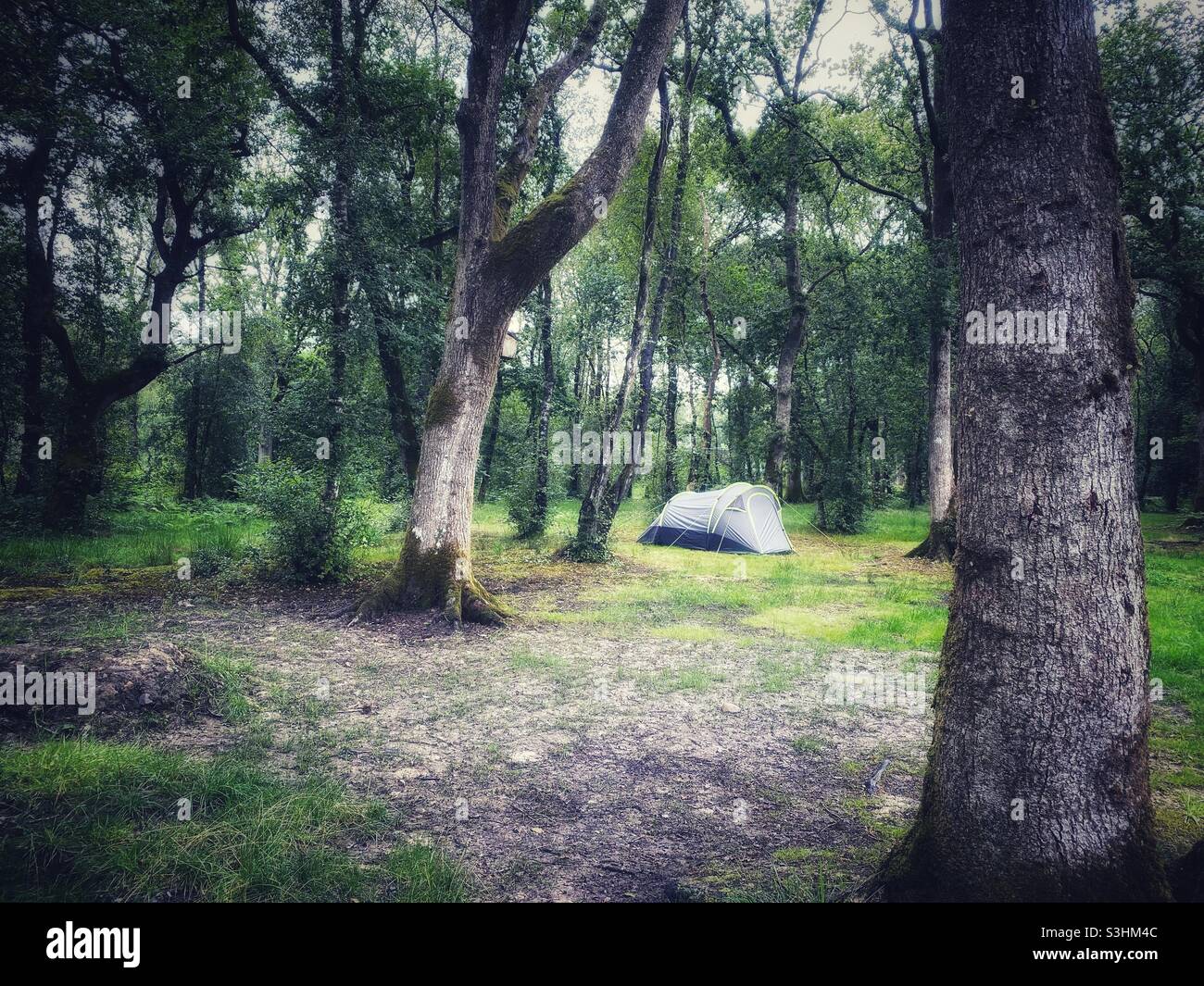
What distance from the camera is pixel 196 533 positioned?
1352cm

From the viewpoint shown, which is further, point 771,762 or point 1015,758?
point 771,762

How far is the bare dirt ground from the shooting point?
297 cm

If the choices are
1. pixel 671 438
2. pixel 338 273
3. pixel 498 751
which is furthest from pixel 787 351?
pixel 498 751

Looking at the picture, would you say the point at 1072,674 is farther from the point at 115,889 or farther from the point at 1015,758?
the point at 115,889

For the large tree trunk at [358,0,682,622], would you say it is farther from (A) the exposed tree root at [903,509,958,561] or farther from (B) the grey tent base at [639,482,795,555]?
(A) the exposed tree root at [903,509,958,561]

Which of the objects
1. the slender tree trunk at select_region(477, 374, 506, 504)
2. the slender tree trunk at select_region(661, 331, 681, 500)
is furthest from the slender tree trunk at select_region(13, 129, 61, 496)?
the slender tree trunk at select_region(661, 331, 681, 500)

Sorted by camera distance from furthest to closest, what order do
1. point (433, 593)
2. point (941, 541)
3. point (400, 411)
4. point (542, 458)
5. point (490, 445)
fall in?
point (490, 445) → point (400, 411) → point (542, 458) → point (941, 541) → point (433, 593)

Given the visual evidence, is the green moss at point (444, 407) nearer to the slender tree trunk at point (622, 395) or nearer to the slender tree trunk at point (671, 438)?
the slender tree trunk at point (622, 395)

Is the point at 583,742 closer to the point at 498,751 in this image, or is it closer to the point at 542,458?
the point at 498,751

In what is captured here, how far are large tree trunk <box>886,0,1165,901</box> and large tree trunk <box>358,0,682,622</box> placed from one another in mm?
5847

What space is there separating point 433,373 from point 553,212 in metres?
9.34

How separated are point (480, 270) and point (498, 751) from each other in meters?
5.96

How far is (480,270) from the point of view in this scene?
7.81 m
